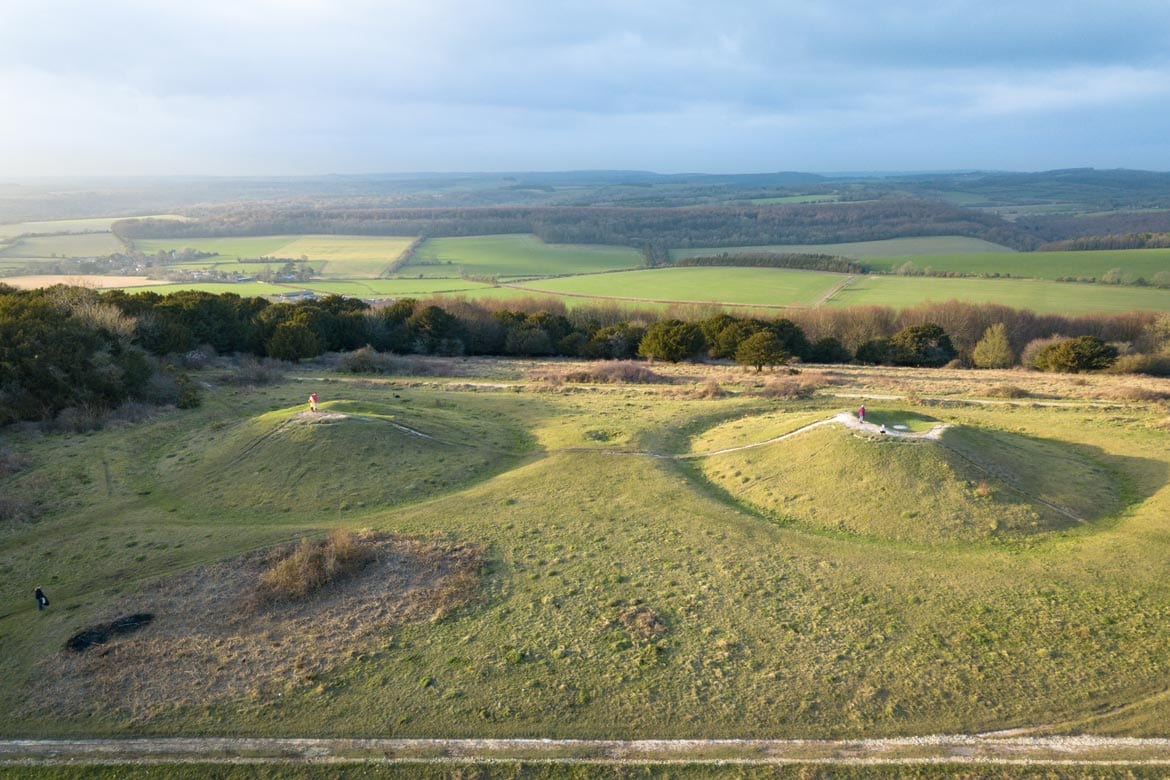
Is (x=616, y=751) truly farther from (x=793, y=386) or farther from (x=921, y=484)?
(x=793, y=386)

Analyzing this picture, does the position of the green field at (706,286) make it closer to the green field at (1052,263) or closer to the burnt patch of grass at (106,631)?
the green field at (1052,263)

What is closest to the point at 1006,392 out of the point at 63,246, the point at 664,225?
the point at 664,225

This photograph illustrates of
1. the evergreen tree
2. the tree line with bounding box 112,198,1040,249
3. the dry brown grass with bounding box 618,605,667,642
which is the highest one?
the tree line with bounding box 112,198,1040,249

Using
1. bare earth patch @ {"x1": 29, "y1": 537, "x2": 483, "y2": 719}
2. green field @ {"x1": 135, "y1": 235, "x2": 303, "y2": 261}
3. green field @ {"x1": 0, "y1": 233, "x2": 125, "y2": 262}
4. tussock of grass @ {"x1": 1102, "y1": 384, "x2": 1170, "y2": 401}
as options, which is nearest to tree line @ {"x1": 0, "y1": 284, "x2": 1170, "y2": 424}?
tussock of grass @ {"x1": 1102, "y1": 384, "x2": 1170, "y2": 401}

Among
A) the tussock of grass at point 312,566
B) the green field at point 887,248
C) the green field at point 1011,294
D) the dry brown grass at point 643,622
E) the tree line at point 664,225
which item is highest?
the tree line at point 664,225

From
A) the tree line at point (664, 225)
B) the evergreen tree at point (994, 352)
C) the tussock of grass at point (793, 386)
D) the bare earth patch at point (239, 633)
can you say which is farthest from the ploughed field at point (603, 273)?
the bare earth patch at point (239, 633)

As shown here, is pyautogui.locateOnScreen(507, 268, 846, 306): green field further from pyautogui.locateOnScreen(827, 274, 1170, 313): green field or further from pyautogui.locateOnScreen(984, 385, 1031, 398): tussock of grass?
pyautogui.locateOnScreen(984, 385, 1031, 398): tussock of grass

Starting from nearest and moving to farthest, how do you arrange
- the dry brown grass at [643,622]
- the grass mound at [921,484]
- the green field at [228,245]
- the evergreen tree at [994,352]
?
1. the dry brown grass at [643,622]
2. the grass mound at [921,484]
3. the evergreen tree at [994,352]
4. the green field at [228,245]
